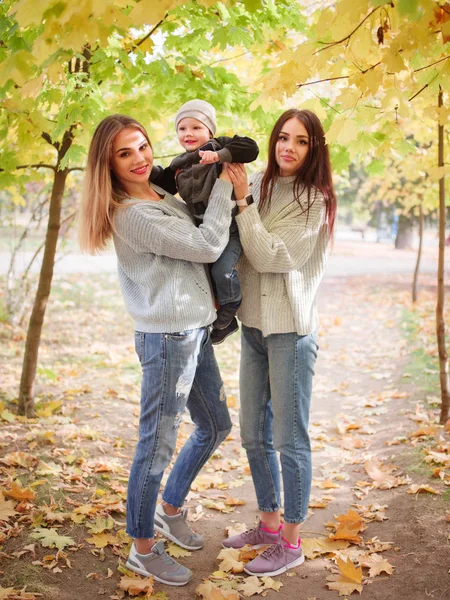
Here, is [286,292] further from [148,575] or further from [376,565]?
[148,575]

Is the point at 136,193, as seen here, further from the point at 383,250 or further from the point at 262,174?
the point at 383,250

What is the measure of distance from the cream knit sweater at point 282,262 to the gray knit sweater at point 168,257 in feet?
0.60

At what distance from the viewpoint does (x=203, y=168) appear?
2.75 m

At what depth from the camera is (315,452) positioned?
187 inches

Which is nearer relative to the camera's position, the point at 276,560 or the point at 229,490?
the point at 276,560

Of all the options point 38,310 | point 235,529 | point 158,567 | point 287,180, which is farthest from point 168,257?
point 38,310

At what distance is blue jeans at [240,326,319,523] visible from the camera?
2.85 metres

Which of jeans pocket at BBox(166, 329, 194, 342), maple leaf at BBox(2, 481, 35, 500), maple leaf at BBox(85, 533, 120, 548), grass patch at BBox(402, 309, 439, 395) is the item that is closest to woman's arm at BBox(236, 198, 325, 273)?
jeans pocket at BBox(166, 329, 194, 342)

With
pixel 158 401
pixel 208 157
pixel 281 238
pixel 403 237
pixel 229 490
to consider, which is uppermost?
pixel 208 157

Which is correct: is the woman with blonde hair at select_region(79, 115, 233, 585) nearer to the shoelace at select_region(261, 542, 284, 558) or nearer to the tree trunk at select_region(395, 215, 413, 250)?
the shoelace at select_region(261, 542, 284, 558)

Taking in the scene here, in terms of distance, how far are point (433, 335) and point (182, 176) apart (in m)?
6.30

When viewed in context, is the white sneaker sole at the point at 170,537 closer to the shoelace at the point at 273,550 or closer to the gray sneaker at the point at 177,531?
the gray sneaker at the point at 177,531

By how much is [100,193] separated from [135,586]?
6.01 feet

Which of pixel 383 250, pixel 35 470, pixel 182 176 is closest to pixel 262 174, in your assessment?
pixel 182 176
